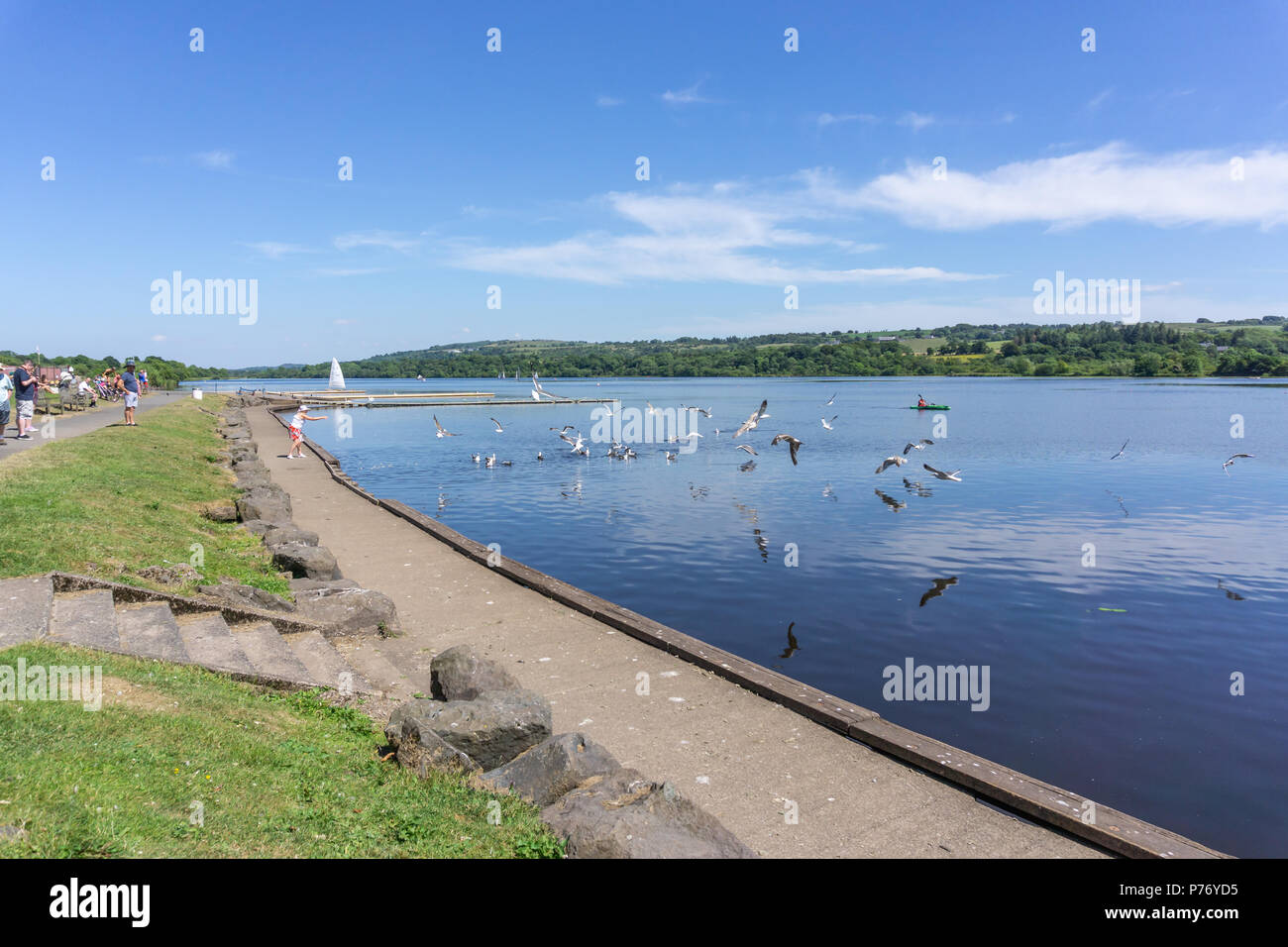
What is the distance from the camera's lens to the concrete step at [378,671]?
899cm

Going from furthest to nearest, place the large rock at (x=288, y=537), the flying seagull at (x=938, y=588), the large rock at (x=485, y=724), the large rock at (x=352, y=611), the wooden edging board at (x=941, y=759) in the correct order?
1. the flying seagull at (x=938, y=588)
2. the large rock at (x=288, y=537)
3. the large rock at (x=352, y=611)
4. the large rock at (x=485, y=724)
5. the wooden edging board at (x=941, y=759)

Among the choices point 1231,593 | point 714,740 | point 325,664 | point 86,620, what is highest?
point 86,620

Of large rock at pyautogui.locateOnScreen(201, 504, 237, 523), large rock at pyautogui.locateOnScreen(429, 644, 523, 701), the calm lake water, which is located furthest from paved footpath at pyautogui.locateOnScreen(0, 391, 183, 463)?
large rock at pyautogui.locateOnScreen(429, 644, 523, 701)

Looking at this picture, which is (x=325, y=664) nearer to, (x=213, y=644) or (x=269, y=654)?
(x=269, y=654)

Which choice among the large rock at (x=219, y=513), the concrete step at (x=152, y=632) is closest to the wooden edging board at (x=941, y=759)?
the concrete step at (x=152, y=632)

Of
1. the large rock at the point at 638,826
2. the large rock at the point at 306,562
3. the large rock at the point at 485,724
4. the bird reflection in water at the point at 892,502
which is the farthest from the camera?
the bird reflection in water at the point at 892,502

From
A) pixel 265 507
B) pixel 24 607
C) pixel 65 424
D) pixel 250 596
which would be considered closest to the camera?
pixel 24 607

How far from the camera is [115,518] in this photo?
45.6ft

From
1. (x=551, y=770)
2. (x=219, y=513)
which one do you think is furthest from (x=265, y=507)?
(x=551, y=770)

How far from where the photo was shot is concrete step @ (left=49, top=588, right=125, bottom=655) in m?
8.05

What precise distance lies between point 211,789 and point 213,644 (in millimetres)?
4213

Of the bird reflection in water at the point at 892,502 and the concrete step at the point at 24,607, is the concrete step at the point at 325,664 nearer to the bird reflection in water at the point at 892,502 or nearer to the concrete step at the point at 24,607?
the concrete step at the point at 24,607

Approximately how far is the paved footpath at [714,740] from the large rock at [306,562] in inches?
34.5
